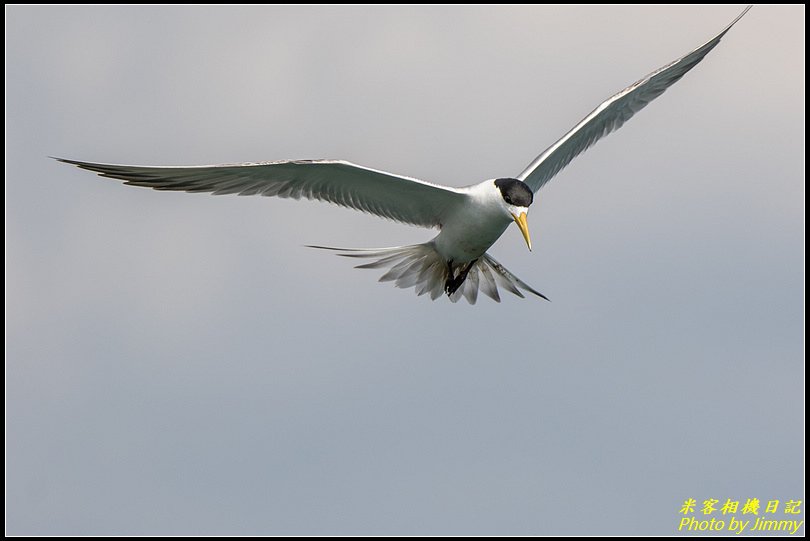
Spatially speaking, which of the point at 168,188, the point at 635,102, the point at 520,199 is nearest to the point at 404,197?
the point at 520,199

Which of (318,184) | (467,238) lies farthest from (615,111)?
(318,184)

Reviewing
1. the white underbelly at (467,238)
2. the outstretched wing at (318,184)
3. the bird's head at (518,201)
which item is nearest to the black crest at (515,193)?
the bird's head at (518,201)

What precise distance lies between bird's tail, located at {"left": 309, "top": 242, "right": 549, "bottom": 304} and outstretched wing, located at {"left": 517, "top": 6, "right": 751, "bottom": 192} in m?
1.03

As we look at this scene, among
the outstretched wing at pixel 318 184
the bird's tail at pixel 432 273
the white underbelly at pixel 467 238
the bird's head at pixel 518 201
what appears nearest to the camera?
the outstretched wing at pixel 318 184

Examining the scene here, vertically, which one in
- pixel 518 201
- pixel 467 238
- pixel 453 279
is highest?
pixel 518 201

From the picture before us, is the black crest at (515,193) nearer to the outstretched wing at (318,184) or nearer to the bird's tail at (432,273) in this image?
the outstretched wing at (318,184)

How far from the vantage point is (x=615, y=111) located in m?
11.7

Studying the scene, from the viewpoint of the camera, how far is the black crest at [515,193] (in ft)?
31.8

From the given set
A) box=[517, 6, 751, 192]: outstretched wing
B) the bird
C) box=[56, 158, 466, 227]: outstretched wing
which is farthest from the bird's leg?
box=[517, 6, 751, 192]: outstretched wing

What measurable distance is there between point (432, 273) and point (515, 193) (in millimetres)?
1921

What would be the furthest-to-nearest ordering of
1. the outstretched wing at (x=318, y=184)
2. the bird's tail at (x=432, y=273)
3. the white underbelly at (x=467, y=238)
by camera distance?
the bird's tail at (x=432, y=273), the white underbelly at (x=467, y=238), the outstretched wing at (x=318, y=184)

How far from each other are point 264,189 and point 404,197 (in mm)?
1338

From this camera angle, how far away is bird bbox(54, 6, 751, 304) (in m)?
9.65

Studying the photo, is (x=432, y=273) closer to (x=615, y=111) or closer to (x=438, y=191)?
(x=438, y=191)
